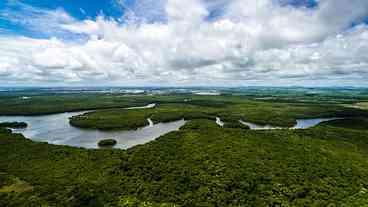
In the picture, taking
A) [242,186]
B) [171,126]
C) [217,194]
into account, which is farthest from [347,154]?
[171,126]

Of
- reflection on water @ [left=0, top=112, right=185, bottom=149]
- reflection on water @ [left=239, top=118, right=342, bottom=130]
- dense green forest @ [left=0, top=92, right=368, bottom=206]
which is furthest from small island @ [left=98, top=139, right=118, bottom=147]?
reflection on water @ [left=239, top=118, right=342, bottom=130]

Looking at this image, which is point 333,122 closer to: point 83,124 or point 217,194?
point 217,194

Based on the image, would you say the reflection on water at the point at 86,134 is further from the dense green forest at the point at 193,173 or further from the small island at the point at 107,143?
the dense green forest at the point at 193,173

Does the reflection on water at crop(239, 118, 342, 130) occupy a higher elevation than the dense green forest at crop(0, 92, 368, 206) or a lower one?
lower

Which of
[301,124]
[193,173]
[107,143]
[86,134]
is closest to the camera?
[193,173]

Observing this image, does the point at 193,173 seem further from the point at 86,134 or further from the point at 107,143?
the point at 86,134

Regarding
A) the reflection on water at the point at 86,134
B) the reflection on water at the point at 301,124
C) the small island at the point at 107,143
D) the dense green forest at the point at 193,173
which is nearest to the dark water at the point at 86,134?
the reflection on water at the point at 86,134

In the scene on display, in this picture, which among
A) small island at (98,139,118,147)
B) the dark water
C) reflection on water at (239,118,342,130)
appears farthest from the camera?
reflection on water at (239,118,342,130)

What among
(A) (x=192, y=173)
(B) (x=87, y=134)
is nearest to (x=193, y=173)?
(A) (x=192, y=173)

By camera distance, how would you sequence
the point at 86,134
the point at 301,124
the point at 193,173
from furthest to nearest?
the point at 301,124, the point at 86,134, the point at 193,173

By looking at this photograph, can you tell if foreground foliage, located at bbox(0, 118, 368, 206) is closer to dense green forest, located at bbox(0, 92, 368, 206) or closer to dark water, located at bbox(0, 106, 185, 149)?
dense green forest, located at bbox(0, 92, 368, 206)

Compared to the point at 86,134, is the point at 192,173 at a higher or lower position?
higher
